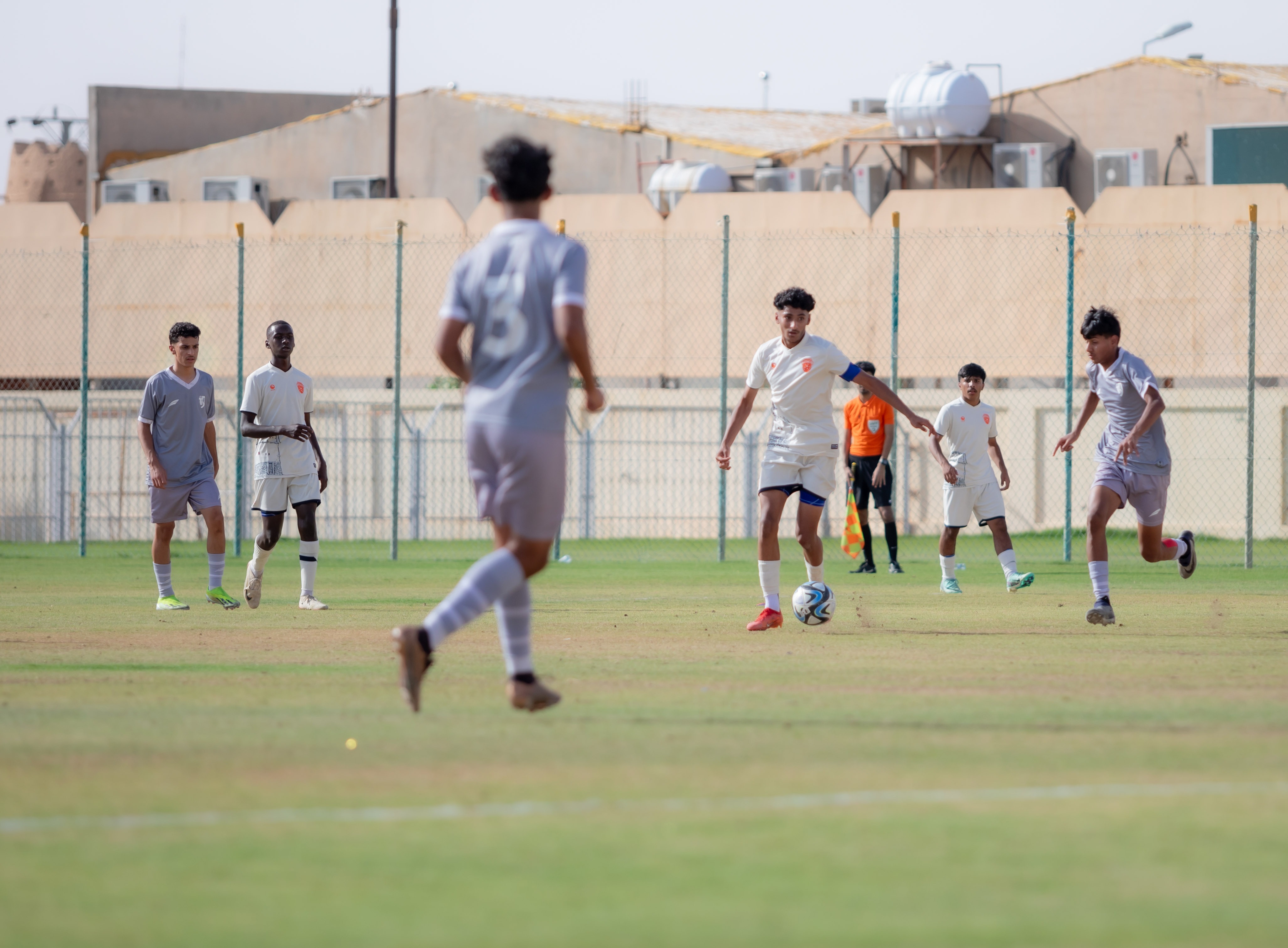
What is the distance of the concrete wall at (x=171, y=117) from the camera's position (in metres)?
42.0

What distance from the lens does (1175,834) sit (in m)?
4.49

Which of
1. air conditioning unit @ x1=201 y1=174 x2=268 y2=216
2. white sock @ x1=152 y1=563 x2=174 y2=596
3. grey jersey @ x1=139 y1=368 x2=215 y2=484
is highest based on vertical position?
air conditioning unit @ x1=201 y1=174 x2=268 y2=216

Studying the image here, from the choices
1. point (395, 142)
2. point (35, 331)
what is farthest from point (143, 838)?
point (395, 142)

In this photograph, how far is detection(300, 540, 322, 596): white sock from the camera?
1261cm

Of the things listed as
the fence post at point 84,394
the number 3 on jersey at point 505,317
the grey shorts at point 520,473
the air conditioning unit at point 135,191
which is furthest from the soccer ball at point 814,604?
the air conditioning unit at point 135,191

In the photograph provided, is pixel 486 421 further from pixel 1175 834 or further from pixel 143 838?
pixel 1175 834

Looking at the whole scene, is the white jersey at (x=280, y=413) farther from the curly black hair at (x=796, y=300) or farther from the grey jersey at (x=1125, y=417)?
the grey jersey at (x=1125, y=417)

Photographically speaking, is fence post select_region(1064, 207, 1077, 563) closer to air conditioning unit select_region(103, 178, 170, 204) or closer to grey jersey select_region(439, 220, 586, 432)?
grey jersey select_region(439, 220, 586, 432)

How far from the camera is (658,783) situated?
5230 mm

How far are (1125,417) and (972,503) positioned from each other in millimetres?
3350

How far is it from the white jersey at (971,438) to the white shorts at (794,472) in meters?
3.40

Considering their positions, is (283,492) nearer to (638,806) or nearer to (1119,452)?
(1119,452)

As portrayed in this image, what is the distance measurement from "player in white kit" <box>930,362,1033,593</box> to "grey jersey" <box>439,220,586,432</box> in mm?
7934

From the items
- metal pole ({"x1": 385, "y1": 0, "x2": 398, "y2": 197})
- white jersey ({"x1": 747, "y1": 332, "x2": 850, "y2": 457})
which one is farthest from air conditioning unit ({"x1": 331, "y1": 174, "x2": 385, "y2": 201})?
white jersey ({"x1": 747, "y1": 332, "x2": 850, "y2": 457})
